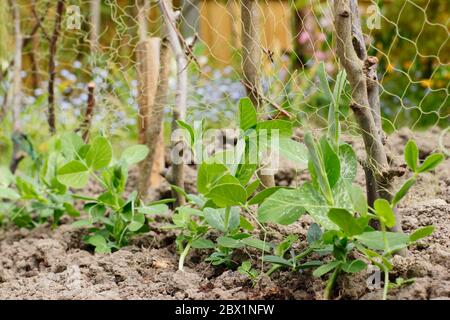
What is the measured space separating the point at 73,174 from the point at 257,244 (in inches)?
22.8

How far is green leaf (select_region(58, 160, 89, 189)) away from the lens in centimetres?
181

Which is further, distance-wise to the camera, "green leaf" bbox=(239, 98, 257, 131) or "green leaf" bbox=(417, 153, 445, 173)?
"green leaf" bbox=(239, 98, 257, 131)

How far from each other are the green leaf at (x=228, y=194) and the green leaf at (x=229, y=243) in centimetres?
11

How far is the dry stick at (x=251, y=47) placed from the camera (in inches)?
70.8

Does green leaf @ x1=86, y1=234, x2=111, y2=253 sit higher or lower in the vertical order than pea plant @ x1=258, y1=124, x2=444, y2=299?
lower

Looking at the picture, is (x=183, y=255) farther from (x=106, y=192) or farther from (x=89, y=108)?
(x=89, y=108)

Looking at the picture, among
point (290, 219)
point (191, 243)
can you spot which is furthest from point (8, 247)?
point (290, 219)

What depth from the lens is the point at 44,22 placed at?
2.64 m

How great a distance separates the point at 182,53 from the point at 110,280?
0.70 meters

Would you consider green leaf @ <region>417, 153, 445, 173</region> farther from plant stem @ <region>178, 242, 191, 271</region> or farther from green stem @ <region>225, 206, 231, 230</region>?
plant stem @ <region>178, 242, 191, 271</region>

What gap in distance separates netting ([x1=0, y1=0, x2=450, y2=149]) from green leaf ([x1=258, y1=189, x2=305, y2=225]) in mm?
283

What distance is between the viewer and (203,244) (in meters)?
1.67

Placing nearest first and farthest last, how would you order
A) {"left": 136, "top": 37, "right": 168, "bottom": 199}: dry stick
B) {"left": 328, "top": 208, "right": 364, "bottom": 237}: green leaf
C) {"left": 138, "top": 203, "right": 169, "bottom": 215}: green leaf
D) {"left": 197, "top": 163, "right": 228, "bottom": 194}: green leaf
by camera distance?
{"left": 328, "top": 208, "right": 364, "bottom": 237}: green leaf < {"left": 197, "top": 163, "right": 228, "bottom": 194}: green leaf < {"left": 138, "top": 203, "right": 169, "bottom": 215}: green leaf < {"left": 136, "top": 37, "right": 168, "bottom": 199}: dry stick

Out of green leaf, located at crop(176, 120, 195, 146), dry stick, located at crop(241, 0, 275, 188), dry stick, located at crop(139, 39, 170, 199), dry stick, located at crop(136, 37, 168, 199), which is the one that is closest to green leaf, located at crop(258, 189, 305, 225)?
green leaf, located at crop(176, 120, 195, 146)
